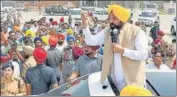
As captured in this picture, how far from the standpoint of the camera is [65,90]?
440 centimetres

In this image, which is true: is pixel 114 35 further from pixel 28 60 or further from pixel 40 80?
pixel 28 60

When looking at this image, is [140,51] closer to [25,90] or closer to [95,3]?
[25,90]

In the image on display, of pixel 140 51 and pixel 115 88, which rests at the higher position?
pixel 140 51

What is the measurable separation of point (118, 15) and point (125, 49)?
1.15ft

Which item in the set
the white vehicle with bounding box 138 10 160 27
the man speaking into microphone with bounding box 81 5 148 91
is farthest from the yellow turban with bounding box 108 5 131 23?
the white vehicle with bounding box 138 10 160 27

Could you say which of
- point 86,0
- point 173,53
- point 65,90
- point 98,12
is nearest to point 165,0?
point 86,0

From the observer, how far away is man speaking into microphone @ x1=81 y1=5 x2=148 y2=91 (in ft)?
13.4

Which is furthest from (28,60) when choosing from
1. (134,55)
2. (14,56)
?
(134,55)

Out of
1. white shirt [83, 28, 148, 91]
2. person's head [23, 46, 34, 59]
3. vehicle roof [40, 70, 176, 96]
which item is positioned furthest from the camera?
person's head [23, 46, 34, 59]

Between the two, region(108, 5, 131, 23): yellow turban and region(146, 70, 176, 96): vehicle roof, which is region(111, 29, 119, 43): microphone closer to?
region(108, 5, 131, 23): yellow turban

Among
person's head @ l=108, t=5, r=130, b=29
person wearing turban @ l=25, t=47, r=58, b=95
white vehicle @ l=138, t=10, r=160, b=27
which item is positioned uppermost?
person's head @ l=108, t=5, r=130, b=29

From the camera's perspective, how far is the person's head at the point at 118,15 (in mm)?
4090

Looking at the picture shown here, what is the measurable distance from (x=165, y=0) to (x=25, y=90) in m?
64.7

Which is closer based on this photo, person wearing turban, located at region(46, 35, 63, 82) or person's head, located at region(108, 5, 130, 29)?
person's head, located at region(108, 5, 130, 29)
